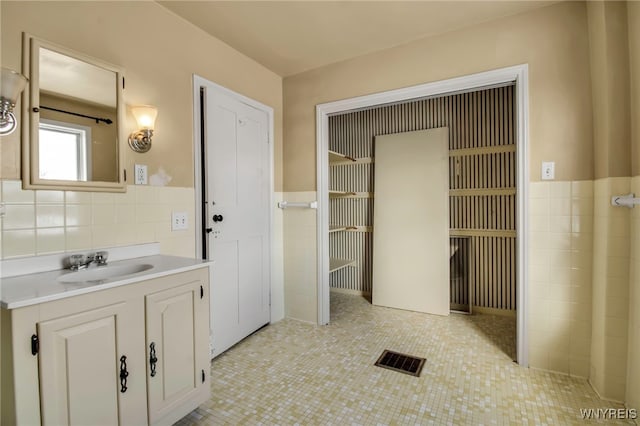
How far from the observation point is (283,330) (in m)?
3.00

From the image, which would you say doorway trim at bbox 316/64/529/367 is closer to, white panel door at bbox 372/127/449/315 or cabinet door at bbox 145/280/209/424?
white panel door at bbox 372/127/449/315

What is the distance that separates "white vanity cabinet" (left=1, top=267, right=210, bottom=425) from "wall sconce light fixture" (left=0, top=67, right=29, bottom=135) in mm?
920

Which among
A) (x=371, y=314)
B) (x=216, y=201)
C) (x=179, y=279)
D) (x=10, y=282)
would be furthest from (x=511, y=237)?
(x=10, y=282)

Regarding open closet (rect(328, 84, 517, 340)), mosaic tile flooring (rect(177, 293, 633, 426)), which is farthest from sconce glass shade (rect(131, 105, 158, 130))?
open closet (rect(328, 84, 517, 340))

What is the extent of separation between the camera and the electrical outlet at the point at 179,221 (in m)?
2.20

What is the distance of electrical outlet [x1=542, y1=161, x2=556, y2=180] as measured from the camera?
220cm

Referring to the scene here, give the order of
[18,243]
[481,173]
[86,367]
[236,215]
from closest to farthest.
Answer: [86,367] → [18,243] → [236,215] → [481,173]

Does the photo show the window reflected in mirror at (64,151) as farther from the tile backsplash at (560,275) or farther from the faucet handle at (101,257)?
the tile backsplash at (560,275)

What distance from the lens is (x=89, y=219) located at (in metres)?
1.75

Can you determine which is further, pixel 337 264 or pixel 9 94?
pixel 337 264

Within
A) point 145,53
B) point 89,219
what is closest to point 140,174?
point 89,219

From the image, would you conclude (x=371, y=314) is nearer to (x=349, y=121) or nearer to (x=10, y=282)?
(x=349, y=121)

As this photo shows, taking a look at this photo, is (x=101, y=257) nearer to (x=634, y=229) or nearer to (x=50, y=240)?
(x=50, y=240)

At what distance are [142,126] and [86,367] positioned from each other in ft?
4.50
